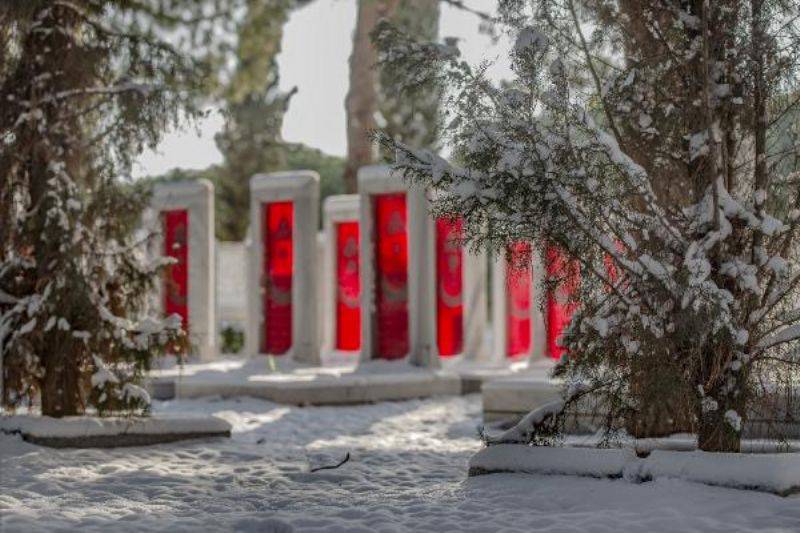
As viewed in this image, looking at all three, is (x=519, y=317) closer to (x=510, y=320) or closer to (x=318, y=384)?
(x=510, y=320)

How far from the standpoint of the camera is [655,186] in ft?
23.4

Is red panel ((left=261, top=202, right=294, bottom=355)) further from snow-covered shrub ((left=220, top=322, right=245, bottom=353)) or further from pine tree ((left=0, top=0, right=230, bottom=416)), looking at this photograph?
pine tree ((left=0, top=0, right=230, bottom=416))

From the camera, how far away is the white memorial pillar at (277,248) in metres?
16.9

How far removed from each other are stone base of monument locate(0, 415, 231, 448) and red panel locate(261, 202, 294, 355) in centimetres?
769

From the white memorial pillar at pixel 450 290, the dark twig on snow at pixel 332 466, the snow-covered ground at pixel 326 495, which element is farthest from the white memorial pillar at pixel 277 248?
the dark twig on snow at pixel 332 466

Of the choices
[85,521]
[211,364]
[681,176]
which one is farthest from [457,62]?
[211,364]

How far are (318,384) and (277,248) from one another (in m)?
4.27

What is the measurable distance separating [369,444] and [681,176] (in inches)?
171

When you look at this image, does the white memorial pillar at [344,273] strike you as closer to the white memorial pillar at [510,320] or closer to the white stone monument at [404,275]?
the white stone monument at [404,275]

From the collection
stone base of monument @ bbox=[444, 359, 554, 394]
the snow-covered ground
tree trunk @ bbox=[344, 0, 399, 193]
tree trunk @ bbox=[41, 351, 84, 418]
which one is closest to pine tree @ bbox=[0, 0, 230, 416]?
tree trunk @ bbox=[41, 351, 84, 418]

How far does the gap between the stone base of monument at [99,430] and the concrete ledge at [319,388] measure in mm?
3947

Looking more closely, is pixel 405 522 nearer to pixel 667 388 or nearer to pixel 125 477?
pixel 667 388

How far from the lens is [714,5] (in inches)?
270

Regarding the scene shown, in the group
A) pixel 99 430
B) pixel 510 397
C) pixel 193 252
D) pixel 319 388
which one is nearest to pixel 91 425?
pixel 99 430
